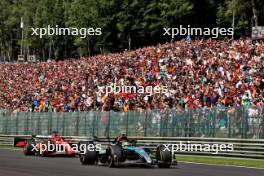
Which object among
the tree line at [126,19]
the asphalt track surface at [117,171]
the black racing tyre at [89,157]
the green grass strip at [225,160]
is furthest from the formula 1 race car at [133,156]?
the tree line at [126,19]

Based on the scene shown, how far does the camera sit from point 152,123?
2861cm

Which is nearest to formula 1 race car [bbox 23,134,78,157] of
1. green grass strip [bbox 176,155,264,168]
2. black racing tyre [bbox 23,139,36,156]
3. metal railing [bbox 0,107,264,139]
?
black racing tyre [bbox 23,139,36,156]

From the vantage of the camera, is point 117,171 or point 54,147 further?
point 54,147

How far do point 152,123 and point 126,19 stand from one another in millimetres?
42811

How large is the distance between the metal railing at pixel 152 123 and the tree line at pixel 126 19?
20113 mm

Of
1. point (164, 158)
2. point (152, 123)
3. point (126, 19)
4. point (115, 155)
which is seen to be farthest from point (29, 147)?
point (126, 19)

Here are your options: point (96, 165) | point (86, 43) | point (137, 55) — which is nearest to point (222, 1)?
point (86, 43)

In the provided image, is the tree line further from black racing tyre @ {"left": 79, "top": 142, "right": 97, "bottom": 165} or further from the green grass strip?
black racing tyre @ {"left": 79, "top": 142, "right": 97, "bottom": 165}

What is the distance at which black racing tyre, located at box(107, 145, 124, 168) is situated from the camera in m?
19.9

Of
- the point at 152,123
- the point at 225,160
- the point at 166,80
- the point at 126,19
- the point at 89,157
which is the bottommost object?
the point at 225,160

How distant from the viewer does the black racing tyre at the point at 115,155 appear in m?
19.9

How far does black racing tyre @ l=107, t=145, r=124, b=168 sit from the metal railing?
236 inches

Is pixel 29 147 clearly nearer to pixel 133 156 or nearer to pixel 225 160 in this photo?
pixel 133 156

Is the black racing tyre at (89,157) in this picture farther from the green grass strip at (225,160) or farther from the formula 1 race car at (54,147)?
the formula 1 race car at (54,147)
